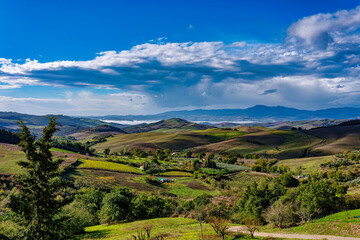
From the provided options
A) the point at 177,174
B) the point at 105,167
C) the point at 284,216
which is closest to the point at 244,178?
the point at 177,174

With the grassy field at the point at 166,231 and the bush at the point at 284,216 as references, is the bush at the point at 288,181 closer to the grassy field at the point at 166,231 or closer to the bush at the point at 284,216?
the bush at the point at 284,216

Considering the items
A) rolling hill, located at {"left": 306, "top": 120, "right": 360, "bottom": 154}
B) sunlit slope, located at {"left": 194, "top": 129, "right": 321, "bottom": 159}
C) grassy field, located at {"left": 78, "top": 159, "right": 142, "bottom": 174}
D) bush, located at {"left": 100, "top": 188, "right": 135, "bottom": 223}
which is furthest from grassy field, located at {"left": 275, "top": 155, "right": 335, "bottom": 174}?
bush, located at {"left": 100, "top": 188, "right": 135, "bottom": 223}

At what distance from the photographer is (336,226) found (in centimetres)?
3569

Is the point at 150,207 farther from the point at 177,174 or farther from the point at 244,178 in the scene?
the point at 244,178

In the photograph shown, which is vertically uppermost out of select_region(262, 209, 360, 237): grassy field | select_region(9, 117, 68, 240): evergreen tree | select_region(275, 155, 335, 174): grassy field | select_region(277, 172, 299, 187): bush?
select_region(9, 117, 68, 240): evergreen tree

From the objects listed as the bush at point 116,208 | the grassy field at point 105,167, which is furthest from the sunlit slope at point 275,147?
the bush at point 116,208

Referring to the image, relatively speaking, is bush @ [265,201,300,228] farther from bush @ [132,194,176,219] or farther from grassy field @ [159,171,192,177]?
grassy field @ [159,171,192,177]

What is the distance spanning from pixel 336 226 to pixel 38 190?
41.3 m

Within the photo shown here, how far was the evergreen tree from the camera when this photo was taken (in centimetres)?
2198

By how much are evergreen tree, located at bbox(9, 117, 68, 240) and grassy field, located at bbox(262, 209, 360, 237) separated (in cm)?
3695

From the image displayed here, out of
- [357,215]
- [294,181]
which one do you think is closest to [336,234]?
[357,215]

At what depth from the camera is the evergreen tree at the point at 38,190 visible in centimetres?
2198

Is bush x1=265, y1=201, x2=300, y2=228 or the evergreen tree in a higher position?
the evergreen tree

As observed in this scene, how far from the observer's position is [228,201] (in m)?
81.3
